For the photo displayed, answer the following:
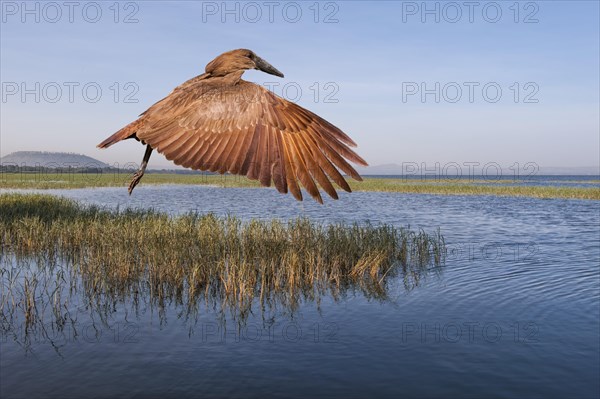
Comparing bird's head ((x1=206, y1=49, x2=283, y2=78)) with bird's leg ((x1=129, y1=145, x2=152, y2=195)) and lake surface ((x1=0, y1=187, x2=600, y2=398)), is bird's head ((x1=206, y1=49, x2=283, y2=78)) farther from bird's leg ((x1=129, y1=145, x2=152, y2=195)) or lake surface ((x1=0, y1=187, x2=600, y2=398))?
lake surface ((x1=0, y1=187, x2=600, y2=398))

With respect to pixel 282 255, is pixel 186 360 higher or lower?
lower

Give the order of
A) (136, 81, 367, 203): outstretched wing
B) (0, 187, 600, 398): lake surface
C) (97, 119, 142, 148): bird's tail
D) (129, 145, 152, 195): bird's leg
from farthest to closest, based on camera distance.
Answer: (0, 187, 600, 398): lake surface < (97, 119, 142, 148): bird's tail < (129, 145, 152, 195): bird's leg < (136, 81, 367, 203): outstretched wing

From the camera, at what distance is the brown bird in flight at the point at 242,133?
10.8 feet

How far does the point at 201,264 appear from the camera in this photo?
41.5ft

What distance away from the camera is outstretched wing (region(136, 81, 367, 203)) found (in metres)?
3.28

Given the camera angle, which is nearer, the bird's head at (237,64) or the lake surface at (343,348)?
the bird's head at (237,64)

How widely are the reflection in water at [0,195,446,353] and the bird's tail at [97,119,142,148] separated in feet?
19.7

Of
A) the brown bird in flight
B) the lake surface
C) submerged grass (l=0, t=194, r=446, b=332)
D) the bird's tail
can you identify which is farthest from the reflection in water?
the brown bird in flight

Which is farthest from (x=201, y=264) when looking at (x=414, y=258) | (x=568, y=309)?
(x=568, y=309)

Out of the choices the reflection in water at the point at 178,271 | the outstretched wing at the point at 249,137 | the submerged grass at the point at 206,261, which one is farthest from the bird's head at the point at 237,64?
the submerged grass at the point at 206,261

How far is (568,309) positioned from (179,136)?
1134 centimetres

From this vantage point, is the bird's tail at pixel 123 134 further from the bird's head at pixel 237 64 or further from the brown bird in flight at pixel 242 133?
the bird's head at pixel 237 64

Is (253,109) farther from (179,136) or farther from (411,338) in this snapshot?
(411,338)

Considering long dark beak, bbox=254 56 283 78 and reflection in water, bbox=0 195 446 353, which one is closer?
long dark beak, bbox=254 56 283 78
